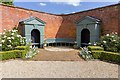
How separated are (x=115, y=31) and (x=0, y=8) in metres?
10.2

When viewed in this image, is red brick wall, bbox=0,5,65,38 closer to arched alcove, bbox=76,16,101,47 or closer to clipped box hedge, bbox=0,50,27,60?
arched alcove, bbox=76,16,101,47

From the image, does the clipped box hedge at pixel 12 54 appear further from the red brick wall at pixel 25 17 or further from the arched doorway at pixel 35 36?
the arched doorway at pixel 35 36

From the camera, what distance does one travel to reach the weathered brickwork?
12.8m

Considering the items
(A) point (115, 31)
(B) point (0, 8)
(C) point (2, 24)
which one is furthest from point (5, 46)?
(A) point (115, 31)

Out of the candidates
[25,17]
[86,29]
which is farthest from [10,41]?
[86,29]

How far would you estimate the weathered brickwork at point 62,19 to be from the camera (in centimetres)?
1275

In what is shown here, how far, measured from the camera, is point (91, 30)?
13891 millimetres

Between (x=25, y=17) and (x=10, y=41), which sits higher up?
(x=25, y=17)

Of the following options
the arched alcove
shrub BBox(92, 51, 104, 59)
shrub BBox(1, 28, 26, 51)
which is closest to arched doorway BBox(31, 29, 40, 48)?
shrub BBox(1, 28, 26, 51)

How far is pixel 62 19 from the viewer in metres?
17.9

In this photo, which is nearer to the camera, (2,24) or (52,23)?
(2,24)

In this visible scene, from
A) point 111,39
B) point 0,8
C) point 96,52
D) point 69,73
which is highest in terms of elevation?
point 0,8

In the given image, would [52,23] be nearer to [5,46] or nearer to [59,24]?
[59,24]

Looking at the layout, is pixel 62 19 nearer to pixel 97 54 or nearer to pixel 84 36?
pixel 84 36
